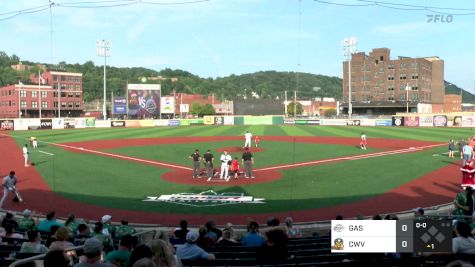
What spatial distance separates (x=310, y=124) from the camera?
269ft

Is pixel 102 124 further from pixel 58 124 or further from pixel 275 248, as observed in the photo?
pixel 275 248

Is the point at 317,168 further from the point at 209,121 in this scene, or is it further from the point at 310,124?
the point at 209,121

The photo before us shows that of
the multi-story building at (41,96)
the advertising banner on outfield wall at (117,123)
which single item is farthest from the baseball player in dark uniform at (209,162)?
the multi-story building at (41,96)

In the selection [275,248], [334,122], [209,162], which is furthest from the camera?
[334,122]

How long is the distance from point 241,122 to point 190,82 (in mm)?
80680

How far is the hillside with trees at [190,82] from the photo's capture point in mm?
97500

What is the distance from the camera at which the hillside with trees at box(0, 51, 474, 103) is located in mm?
97500

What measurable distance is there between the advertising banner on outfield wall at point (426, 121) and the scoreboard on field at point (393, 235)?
73.1m

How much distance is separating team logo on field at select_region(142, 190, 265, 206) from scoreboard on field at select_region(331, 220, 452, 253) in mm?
12180

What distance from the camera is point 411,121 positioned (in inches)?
2948

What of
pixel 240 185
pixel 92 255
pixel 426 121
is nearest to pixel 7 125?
Answer: pixel 240 185

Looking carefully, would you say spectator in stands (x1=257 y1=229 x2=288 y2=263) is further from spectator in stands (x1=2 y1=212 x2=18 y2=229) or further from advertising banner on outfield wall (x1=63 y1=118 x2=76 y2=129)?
advertising banner on outfield wall (x1=63 y1=118 x2=76 y2=129)

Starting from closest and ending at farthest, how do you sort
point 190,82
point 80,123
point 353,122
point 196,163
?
point 196,163 < point 80,123 < point 353,122 < point 190,82

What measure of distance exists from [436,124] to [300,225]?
216 feet
